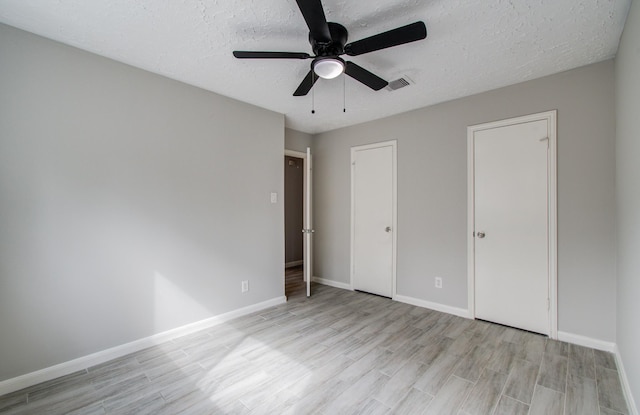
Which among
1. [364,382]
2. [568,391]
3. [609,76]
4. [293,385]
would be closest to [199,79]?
[293,385]

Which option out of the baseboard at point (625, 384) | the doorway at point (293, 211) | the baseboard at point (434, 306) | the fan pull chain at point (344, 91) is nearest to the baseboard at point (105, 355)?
the baseboard at point (434, 306)

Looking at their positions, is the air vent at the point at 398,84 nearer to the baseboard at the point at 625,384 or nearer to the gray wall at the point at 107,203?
the gray wall at the point at 107,203

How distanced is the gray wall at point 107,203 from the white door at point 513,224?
8.89 ft

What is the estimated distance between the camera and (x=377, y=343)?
8.61 ft

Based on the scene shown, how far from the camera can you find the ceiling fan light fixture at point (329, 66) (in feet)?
5.90

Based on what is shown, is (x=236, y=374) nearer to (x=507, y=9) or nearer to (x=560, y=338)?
(x=560, y=338)

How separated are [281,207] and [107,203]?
1927 mm

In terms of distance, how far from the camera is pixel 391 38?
5.46 ft

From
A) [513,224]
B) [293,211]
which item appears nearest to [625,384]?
[513,224]

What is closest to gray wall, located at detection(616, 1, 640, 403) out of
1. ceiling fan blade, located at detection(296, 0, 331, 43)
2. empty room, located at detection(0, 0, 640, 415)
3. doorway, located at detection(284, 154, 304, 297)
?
empty room, located at detection(0, 0, 640, 415)

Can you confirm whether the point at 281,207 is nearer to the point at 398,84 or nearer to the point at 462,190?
the point at 398,84

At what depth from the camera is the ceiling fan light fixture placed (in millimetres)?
1799

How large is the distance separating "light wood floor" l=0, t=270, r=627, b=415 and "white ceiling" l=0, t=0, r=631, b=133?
8.35ft

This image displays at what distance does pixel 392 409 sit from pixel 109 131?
3.02 m
